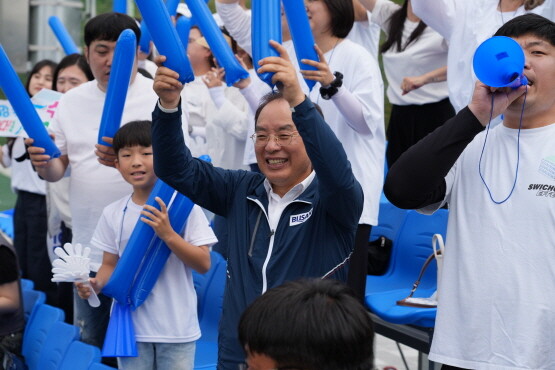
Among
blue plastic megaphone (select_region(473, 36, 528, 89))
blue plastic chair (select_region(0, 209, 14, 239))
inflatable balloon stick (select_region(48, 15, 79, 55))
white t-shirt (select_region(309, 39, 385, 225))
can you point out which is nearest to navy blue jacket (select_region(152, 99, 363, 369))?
blue plastic megaphone (select_region(473, 36, 528, 89))

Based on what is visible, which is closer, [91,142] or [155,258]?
[155,258]

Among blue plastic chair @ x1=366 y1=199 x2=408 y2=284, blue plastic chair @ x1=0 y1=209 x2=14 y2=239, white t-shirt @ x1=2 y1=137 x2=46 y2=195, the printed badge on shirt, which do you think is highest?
the printed badge on shirt

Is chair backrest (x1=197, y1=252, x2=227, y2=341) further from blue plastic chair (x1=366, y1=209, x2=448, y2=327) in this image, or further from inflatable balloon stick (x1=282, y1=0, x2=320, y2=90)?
inflatable balloon stick (x1=282, y1=0, x2=320, y2=90)

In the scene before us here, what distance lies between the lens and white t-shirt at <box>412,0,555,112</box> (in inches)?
148

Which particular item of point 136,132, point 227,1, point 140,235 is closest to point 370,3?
point 227,1

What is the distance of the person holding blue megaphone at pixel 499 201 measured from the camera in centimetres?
230

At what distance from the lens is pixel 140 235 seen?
341 cm

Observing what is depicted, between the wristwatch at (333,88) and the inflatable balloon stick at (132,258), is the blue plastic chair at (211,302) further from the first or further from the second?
the wristwatch at (333,88)

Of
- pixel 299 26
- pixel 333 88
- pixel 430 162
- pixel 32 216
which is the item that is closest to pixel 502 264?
pixel 430 162

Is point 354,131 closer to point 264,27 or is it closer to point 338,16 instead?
point 338,16

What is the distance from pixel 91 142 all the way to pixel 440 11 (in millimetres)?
1578

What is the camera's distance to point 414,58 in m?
4.83

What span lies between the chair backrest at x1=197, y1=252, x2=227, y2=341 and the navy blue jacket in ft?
5.97

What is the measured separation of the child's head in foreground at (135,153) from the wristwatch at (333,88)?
733mm
